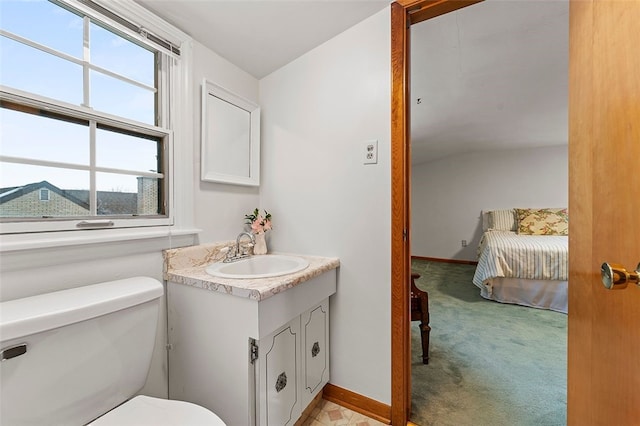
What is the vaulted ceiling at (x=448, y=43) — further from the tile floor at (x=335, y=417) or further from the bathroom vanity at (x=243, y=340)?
the tile floor at (x=335, y=417)

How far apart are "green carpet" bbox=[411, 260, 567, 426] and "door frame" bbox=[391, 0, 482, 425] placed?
262 mm

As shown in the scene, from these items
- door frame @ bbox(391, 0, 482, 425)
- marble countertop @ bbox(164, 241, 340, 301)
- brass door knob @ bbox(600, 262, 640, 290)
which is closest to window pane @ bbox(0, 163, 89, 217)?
marble countertop @ bbox(164, 241, 340, 301)

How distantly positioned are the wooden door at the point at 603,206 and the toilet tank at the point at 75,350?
136 cm

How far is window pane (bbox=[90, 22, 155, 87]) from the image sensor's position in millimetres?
1060

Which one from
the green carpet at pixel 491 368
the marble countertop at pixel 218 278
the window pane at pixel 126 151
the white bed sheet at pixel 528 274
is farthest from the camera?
the white bed sheet at pixel 528 274

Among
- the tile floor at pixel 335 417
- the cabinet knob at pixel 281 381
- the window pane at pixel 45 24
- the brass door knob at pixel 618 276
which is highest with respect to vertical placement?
the window pane at pixel 45 24

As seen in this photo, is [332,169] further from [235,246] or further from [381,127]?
[235,246]

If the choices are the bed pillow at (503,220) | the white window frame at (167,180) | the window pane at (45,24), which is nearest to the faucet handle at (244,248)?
the white window frame at (167,180)

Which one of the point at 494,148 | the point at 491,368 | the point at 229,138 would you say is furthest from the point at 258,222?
the point at 494,148

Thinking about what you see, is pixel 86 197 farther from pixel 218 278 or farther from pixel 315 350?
pixel 315 350

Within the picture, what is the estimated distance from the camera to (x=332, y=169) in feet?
4.84

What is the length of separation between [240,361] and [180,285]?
1.45ft

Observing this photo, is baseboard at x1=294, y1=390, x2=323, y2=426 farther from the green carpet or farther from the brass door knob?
the brass door knob

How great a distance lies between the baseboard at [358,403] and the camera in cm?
132
